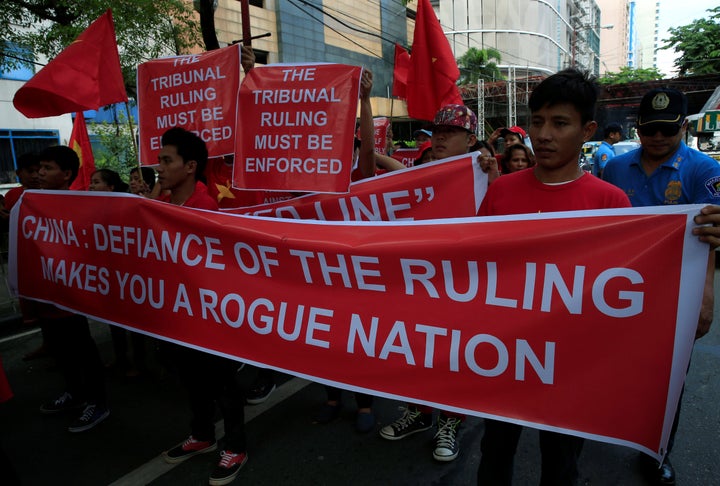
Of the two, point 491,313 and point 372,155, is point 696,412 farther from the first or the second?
point 372,155

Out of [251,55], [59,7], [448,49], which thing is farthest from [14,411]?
[59,7]

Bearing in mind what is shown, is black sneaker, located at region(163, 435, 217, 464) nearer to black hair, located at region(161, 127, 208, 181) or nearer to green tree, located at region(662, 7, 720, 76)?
black hair, located at region(161, 127, 208, 181)

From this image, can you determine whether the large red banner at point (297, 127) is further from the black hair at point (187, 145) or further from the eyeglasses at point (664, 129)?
the eyeglasses at point (664, 129)

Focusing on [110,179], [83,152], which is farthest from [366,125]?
[83,152]

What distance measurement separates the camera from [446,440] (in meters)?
2.79

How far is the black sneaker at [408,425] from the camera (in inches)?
117

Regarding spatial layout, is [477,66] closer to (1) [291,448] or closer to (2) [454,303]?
(1) [291,448]

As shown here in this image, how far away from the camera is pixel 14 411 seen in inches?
139

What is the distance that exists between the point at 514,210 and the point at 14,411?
3.73 m

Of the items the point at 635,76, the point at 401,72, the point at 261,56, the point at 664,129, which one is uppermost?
the point at 635,76

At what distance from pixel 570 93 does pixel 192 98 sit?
2.84 metres

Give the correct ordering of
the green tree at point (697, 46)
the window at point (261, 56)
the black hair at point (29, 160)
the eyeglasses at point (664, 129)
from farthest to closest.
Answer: the green tree at point (697, 46) → the window at point (261, 56) → the black hair at point (29, 160) → the eyeglasses at point (664, 129)

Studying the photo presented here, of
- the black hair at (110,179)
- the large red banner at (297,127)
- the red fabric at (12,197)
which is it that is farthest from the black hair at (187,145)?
the red fabric at (12,197)

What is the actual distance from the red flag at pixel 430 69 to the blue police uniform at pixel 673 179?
1.68m
